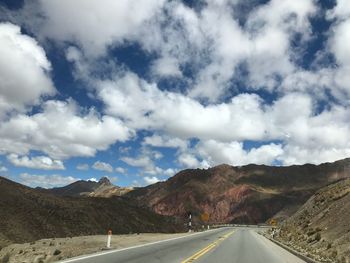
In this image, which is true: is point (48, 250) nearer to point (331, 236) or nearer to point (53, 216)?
point (331, 236)

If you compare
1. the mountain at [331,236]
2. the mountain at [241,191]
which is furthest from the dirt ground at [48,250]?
the mountain at [241,191]

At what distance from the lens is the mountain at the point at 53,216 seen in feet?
135

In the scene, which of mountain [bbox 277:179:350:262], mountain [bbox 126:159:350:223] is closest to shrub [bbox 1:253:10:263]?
mountain [bbox 277:179:350:262]

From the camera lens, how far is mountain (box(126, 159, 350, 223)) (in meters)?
161

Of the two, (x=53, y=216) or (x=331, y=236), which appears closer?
(x=331, y=236)

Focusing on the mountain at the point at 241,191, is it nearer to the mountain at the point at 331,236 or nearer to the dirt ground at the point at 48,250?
the mountain at the point at 331,236

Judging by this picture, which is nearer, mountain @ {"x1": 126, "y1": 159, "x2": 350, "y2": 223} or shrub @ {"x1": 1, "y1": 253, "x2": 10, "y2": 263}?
shrub @ {"x1": 1, "y1": 253, "x2": 10, "y2": 263}

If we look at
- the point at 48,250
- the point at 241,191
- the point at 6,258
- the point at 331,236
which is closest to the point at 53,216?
the point at 6,258

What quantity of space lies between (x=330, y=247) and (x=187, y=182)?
166535 mm

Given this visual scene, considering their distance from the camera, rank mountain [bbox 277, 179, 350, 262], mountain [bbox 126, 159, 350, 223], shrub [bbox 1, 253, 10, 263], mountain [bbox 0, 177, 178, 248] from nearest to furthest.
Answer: mountain [bbox 277, 179, 350, 262] → shrub [bbox 1, 253, 10, 263] → mountain [bbox 0, 177, 178, 248] → mountain [bbox 126, 159, 350, 223]

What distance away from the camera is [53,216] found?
160 feet

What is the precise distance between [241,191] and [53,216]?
130m

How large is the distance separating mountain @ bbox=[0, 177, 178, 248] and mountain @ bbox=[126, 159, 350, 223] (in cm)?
8726

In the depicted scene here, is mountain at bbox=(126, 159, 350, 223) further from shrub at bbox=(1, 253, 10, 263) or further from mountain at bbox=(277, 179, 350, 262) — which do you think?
shrub at bbox=(1, 253, 10, 263)
